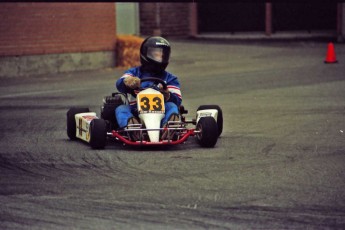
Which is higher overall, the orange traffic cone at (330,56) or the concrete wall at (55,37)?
the concrete wall at (55,37)

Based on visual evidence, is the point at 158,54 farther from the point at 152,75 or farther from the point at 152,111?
the point at 152,111

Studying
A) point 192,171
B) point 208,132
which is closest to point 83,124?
point 208,132

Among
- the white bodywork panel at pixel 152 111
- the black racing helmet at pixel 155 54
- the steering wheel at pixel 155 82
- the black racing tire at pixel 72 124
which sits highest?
the black racing helmet at pixel 155 54

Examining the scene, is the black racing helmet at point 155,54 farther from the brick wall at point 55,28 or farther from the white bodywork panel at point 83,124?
the brick wall at point 55,28

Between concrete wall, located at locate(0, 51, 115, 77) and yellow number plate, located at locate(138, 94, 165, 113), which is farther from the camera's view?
concrete wall, located at locate(0, 51, 115, 77)

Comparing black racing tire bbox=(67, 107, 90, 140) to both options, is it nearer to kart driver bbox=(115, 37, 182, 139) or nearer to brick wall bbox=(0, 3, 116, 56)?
kart driver bbox=(115, 37, 182, 139)

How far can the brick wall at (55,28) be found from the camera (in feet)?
63.4

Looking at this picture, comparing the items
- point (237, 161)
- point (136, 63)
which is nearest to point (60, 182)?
point (237, 161)

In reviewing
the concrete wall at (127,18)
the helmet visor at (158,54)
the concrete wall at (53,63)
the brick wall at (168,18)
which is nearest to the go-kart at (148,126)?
the helmet visor at (158,54)

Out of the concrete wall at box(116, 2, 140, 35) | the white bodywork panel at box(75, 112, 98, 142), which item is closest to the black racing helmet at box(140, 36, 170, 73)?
the white bodywork panel at box(75, 112, 98, 142)

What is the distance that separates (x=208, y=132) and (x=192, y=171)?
1293 mm

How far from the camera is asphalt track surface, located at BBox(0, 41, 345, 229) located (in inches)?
254

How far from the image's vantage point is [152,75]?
10.3 meters

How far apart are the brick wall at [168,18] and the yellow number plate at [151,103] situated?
1950 cm
